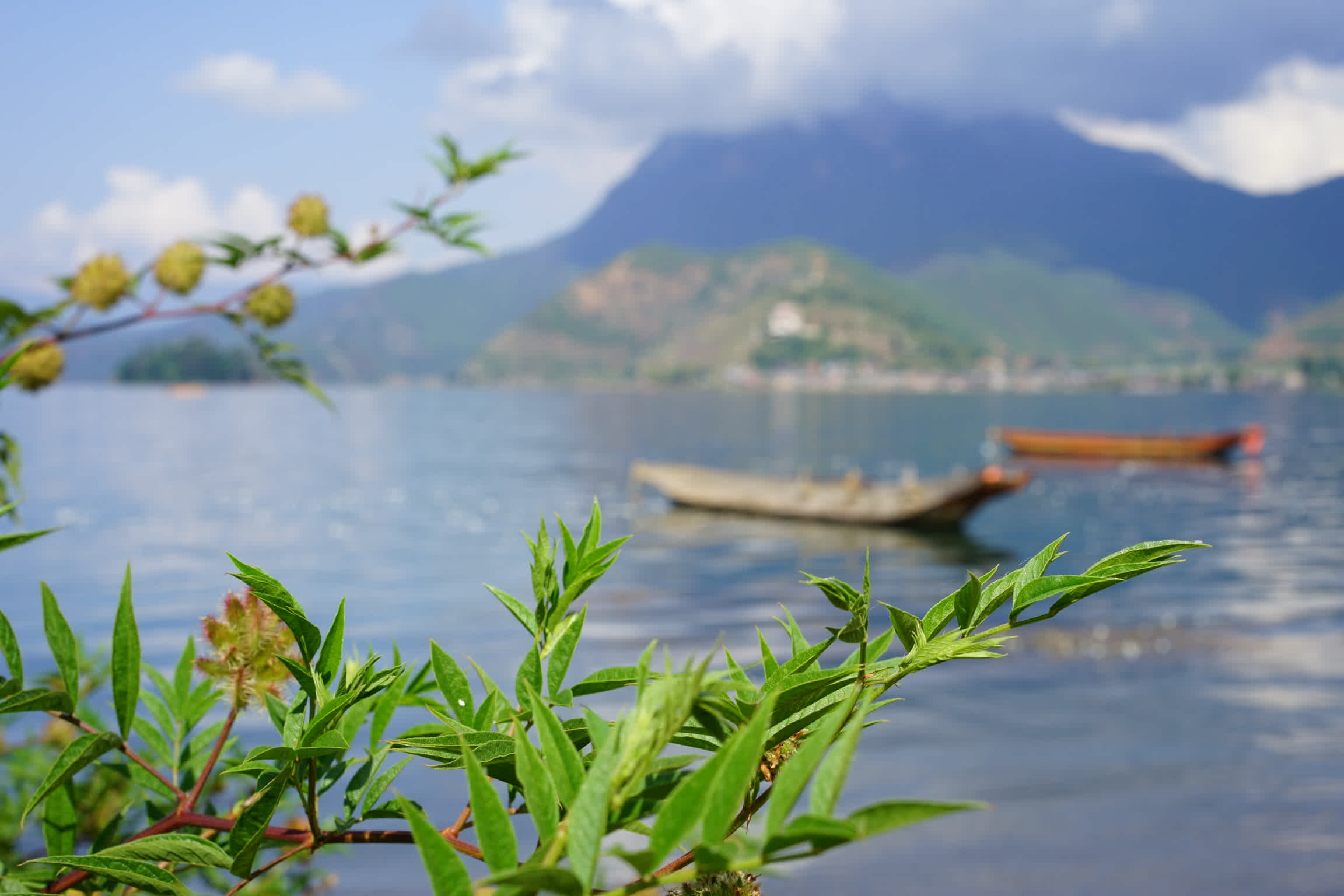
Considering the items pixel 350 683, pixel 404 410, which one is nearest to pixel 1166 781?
pixel 350 683

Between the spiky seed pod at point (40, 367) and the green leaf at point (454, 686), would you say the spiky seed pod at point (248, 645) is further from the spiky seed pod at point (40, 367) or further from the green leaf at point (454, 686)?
the spiky seed pod at point (40, 367)

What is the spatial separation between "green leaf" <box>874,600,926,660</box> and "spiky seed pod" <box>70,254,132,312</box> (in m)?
1.87

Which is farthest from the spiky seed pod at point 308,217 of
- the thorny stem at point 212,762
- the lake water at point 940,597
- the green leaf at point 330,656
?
the lake water at point 940,597

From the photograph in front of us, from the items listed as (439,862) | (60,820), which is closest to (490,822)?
(439,862)

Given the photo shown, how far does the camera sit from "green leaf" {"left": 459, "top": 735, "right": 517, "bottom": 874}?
0.50 metres

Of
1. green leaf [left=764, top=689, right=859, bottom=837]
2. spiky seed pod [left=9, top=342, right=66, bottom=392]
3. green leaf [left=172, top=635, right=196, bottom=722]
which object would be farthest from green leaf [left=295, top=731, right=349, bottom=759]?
spiky seed pod [left=9, top=342, right=66, bottom=392]

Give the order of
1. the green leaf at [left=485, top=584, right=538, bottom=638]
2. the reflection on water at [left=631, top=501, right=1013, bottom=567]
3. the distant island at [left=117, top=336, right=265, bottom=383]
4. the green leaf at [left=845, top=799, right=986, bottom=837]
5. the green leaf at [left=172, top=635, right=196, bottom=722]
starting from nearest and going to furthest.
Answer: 1. the green leaf at [left=845, top=799, right=986, bottom=837]
2. the green leaf at [left=485, top=584, right=538, bottom=638]
3. the green leaf at [left=172, top=635, right=196, bottom=722]
4. the reflection on water at [left=631, top=501, right=1013, bottom=567]
5. the distant island at [left=117, top=336, right=265, bottom=383]

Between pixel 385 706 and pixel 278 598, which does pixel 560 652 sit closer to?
pixel 385 706

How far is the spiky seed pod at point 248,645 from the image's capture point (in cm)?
100

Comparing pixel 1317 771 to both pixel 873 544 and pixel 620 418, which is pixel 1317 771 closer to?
pixel 873 544

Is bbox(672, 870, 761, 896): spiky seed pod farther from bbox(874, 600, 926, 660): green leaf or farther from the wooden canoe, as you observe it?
the wooden canoe

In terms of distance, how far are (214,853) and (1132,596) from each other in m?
29.5

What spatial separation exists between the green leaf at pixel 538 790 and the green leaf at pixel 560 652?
282 mm

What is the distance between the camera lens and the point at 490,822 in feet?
1.70
